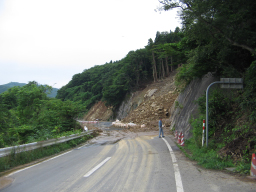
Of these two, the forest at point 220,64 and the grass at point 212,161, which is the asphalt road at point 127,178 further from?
the forest at point 220,64

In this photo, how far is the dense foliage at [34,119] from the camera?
13175 millimetres

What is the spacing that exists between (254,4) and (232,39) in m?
2.03

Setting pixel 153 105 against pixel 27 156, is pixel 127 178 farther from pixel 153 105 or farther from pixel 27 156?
pixel 153 105

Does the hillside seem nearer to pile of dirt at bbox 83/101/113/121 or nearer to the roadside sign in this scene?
pile of dirt at bbox 83/101/113/121

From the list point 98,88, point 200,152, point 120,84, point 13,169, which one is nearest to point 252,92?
point 200,152

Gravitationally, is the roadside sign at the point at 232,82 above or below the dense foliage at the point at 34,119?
above

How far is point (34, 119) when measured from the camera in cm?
2419

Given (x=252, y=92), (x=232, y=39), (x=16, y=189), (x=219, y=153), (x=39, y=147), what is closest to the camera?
(x=16, y=189)

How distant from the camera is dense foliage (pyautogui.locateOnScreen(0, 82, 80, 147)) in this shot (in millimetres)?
13175

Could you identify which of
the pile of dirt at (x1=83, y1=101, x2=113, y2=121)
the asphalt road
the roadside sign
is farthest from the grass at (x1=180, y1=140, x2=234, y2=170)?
the pile of dirt at (x1=83, y1=101, x2=113, y2=121)

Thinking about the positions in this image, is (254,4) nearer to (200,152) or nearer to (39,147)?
(200,152)

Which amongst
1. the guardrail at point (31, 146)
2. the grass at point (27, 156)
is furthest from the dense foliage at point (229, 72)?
the guardrail at point (31, 146)

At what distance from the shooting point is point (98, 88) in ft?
272

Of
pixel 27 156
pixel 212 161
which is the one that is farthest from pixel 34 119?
pixel 212 161
